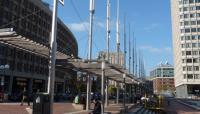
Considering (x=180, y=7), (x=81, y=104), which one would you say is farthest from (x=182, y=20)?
(x=81, y=104)

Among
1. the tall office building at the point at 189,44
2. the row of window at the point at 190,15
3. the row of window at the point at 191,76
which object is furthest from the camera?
the row of window at the point at 190,15

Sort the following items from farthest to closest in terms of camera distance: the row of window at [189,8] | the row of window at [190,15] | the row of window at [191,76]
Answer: the row of window at [189,8], the row of window at [190,15], the row of window at [191,76]

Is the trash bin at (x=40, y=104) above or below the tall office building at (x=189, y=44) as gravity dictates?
below

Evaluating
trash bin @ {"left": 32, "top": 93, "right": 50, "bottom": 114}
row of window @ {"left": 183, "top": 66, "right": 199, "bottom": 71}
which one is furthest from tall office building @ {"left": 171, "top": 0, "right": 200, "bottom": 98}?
trash bin @ {"left": 32, "top": 93, "right": 50, "bottom": 114}

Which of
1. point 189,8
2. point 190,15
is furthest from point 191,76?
point 189,8

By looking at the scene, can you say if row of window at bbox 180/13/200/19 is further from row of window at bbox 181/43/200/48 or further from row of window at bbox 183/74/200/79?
row of window at bbox 183/74/200/79

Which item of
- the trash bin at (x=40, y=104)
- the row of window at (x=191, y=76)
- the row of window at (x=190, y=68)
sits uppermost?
the row of window at (x=190, y=68)

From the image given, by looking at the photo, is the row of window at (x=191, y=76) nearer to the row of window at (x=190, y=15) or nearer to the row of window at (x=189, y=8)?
the row of window at (x=190, y=15)

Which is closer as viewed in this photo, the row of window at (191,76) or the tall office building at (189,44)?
the row of window at (191,76)

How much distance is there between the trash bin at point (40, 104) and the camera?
43.5 ft

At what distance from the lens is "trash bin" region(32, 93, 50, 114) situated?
13250 millimetres

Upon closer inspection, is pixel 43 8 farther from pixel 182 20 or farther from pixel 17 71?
pixel 182 20

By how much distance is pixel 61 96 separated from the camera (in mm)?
65875

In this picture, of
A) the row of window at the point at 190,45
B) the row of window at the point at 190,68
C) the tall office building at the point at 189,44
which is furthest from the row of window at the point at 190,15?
the row of window at the point at 190,68
